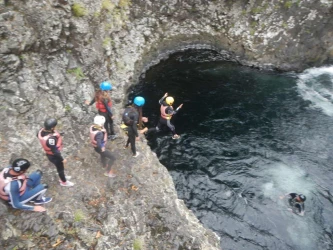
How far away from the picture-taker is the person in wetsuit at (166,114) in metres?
16.7

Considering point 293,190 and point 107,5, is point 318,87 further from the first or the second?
point 107,5

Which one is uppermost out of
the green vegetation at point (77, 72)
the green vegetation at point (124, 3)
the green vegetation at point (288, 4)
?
the green vegetation at point (288, 4)

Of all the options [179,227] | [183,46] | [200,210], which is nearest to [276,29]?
[183,46]

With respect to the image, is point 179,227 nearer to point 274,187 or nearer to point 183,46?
point 274,187

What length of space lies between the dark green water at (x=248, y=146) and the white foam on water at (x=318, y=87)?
0.26 ft

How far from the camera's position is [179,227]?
1173 cm

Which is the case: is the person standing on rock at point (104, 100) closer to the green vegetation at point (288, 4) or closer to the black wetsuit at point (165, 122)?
the black wetsuit at point (165, 122)

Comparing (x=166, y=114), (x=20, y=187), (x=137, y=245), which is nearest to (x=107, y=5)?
(x=166, y=114)

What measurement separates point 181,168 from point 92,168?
18.7 ft

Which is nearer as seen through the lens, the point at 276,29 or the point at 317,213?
the point at 317,213

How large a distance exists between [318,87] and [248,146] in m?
9.89

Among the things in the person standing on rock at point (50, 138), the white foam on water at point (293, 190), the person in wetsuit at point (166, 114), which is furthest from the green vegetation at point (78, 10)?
the white foam on water at point (293, 190)

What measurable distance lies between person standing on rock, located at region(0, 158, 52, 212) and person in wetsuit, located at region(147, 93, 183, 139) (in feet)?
28.2

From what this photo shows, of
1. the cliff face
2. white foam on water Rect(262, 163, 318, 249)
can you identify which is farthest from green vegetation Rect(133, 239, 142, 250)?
white foam on water Rect(262, 163, 318, 249)
